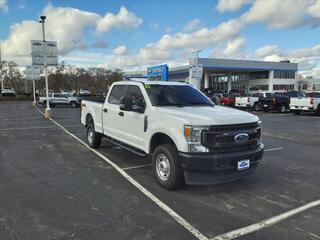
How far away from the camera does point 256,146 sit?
222 inches

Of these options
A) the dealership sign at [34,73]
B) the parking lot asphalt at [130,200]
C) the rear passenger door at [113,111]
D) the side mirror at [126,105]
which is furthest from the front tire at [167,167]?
the dealership sign at [34,73]

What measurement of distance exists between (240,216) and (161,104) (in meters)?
2.69

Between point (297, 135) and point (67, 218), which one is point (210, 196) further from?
point (297, 135)

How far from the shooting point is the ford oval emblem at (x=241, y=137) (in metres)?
5.19

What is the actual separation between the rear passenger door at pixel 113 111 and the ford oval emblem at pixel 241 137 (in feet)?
10.1

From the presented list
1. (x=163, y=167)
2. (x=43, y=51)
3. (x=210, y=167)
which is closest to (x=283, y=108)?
(x=43, y=51)

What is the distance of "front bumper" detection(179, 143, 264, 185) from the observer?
4.94 meters

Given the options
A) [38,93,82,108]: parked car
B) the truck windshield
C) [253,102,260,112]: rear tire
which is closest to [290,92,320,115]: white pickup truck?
[253,102,260,112]: rear tire

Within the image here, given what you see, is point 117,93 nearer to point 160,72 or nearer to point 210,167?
point 210,167

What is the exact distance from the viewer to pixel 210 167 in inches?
194

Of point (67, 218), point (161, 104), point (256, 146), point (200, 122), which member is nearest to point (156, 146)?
point (161, 104)

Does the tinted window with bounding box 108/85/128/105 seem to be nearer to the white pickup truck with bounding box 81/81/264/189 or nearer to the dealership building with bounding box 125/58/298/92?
the white pickup truck with bounding box 81/81/264/189

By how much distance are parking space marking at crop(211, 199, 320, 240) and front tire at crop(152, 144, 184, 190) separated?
1546 mm

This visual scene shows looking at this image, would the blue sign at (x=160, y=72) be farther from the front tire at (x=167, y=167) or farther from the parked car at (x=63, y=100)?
the front tire at (x=167, y=167)
